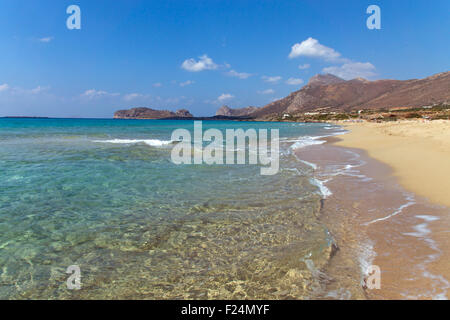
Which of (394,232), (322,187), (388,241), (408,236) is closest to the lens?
(388,241)

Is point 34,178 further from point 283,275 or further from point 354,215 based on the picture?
point 354,215

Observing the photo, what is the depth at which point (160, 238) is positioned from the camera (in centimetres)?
528

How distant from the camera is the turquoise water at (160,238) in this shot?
3725 millimetres

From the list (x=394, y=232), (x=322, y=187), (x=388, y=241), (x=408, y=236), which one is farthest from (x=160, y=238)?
(x=322, y=187)

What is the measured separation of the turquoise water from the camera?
372 cm

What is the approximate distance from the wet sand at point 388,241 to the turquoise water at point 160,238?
1.39ft

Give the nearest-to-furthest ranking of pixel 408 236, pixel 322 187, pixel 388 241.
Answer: pixel 388 241, pixel 408 236, pixel 322 187

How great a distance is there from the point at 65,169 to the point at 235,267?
36.9 ft

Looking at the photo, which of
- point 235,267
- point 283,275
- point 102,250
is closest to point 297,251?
point 283,275

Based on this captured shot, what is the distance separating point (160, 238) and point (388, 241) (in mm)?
4609

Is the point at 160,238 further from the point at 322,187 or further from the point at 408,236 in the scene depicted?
the point at 322,187

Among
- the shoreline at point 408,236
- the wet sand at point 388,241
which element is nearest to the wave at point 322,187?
the wet sand at point 388,241

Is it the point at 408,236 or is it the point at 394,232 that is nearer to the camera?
the point at 408,236
